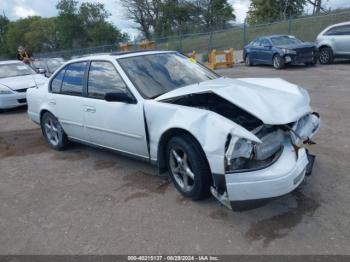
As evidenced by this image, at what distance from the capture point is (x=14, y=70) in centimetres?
1145

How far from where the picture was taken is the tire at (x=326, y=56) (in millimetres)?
15336

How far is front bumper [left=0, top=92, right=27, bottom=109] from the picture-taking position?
399 inches

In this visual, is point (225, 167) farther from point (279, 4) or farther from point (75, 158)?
point (279, 4)

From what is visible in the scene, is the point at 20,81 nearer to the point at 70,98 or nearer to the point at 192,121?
the point at 70,98

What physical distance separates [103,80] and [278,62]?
11.7 m

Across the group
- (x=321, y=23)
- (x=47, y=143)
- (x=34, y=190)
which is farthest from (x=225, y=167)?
(x=321, y=23)

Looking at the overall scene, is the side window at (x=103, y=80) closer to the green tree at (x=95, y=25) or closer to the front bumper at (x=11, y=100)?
the front bumper at (x=11, y=100)

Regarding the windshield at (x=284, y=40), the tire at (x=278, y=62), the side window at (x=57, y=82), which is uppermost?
the side window at (x=57, y=82)

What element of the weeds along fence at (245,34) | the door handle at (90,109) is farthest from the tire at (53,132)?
the weeds along fence at (245,34)

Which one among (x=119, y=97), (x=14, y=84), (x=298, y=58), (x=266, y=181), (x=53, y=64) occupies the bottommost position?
(x=298, y=58)

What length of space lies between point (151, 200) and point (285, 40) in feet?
44.7

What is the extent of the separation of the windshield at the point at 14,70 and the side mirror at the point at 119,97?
316 inches

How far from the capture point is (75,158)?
19.1 ft

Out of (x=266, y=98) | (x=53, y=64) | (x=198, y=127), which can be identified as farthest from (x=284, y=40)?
(x=198, y=127)
